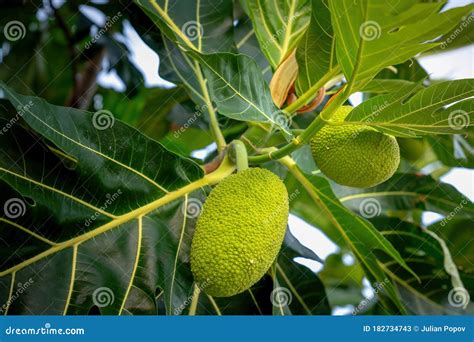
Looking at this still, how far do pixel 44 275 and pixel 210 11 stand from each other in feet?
1.95

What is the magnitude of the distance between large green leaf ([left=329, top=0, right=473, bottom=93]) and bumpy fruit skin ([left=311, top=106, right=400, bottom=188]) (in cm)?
14

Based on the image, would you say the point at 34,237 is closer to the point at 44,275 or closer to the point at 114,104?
the point at 44,275

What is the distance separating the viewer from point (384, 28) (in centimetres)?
83

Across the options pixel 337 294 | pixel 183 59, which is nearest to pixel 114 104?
pixel 183 59

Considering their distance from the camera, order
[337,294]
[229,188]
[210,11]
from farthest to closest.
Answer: [337,294] < [210,11] < [229,188]

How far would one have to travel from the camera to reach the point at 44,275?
0.96 metres

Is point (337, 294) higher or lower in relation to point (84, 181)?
lower

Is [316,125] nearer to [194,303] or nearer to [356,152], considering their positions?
[356,152]

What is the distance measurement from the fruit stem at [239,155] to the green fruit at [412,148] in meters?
0.64

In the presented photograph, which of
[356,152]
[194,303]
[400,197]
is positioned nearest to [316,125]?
[356,152]

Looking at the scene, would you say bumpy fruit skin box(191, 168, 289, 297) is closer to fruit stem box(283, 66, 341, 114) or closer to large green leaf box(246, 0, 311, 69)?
fruit stem box(283, 66, 341, 114)

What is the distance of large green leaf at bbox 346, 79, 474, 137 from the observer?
0.91m

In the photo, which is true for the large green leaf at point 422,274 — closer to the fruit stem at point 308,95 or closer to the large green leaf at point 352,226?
the large green leaf at point 352,226

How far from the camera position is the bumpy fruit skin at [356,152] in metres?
1.00
